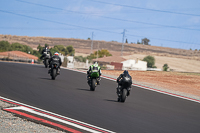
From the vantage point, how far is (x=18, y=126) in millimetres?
8266

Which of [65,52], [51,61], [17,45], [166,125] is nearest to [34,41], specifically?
[65,52]

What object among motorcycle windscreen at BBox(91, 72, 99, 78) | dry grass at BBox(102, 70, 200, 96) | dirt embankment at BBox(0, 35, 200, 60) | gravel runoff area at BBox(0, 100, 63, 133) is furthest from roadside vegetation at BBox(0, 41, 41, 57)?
gravel runoff area at BBox(0, 100, 63, 133)

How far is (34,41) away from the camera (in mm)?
191375

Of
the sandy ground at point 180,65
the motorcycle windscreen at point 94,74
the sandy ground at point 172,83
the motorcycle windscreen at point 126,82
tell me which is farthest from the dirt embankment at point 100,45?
the motorcycle windscreen at point 126,82

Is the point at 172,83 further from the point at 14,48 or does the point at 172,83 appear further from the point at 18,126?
the point at 14,48

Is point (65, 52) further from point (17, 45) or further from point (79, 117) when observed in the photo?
point (79, 117)

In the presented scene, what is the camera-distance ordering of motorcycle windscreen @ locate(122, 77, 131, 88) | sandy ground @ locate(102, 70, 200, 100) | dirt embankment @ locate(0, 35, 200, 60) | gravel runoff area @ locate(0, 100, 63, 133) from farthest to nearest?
1. dirt embankment @ locate(0, 35, 200, 60)
2. sandy ground @ locate(102, 70, 200, 100)
3. motorcycle windscreen @ locate(122, 77, 131, 88)
4. gravel runoff area @ locate(0, 100, 63, 133)

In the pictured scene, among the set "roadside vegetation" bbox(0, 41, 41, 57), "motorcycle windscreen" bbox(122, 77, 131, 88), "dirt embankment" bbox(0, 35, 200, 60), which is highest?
"dirt embankment" bbox(0, 35, 200, 60)

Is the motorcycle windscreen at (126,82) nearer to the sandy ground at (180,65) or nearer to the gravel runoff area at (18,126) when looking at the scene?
the gravel runoff area at (18,126)

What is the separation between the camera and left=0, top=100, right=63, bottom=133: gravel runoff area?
788cm

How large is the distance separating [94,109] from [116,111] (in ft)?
2.70

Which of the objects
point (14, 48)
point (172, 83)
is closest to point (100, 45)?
point (14, 48)

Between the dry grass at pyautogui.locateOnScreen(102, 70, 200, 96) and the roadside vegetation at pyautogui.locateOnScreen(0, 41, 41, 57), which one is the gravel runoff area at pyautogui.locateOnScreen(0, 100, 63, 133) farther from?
the roadside vegetation at pyautogui.locateOnScreen(0, 41, 41, 57)

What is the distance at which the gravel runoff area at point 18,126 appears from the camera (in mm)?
7879
